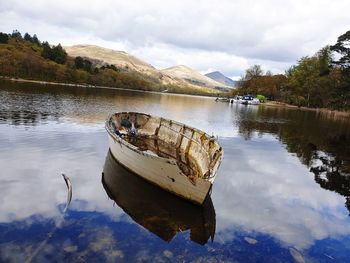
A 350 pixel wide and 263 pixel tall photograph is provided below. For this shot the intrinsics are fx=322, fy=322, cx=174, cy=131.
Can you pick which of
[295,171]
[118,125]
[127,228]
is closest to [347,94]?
[295,171]

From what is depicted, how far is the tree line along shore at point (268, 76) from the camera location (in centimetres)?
7731

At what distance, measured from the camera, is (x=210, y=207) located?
14328 millimetres

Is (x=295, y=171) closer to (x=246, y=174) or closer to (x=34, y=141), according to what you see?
(x=246, y=174)

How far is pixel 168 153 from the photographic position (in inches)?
820

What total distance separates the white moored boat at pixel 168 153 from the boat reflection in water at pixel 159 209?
1.41 ft

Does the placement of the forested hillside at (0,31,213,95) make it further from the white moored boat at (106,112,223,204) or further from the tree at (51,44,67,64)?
the white moored boat at (106,112,223,204)

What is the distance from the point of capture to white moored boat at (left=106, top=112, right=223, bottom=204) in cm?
1365

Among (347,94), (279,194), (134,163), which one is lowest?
(279,194)

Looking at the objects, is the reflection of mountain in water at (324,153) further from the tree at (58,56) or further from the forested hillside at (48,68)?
the tree at (58,56)

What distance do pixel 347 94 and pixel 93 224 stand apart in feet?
226

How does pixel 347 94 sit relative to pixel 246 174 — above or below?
above

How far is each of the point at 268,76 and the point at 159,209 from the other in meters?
140

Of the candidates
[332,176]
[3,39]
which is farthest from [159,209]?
[3,39]

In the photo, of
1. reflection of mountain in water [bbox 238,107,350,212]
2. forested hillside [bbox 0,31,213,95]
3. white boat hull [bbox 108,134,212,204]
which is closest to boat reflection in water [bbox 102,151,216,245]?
white boat hull [bbox 108,134,212,204]
